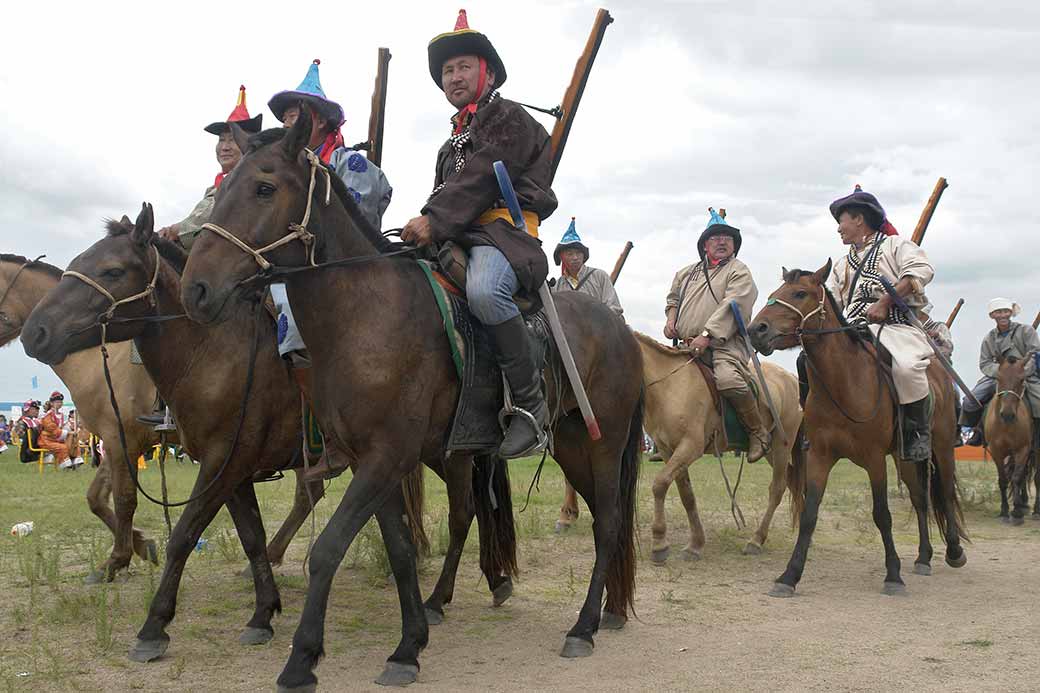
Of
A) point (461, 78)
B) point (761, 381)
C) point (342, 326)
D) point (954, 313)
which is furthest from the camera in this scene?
point (954, 313)

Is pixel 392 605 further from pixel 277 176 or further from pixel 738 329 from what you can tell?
pixel 738 329

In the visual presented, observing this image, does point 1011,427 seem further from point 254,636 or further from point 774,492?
point 254,636

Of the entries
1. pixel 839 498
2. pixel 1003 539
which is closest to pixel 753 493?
pixel 839 498

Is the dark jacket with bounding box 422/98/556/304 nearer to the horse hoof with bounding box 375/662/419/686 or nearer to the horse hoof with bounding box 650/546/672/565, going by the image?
the horse hoof with bounding box 375/662/419/686

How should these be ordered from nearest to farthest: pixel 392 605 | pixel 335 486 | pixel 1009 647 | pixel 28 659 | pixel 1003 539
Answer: pixel 28 659, pixel 1009 647, pixel 392 605, pixel 1003 539, pixel 335 486

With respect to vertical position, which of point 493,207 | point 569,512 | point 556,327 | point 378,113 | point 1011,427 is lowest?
point 569,512

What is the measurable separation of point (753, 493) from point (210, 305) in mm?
12809

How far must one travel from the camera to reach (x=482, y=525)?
23.2 feet

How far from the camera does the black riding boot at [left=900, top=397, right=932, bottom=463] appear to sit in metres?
8.39

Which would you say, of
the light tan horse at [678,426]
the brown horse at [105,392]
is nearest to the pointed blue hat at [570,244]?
the light tan horse at [678,426]

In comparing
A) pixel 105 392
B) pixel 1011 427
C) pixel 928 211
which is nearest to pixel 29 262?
pixel 105 392

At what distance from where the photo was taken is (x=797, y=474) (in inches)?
432

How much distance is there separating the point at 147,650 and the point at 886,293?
6892mm

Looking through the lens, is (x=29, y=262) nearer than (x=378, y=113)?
Yes
